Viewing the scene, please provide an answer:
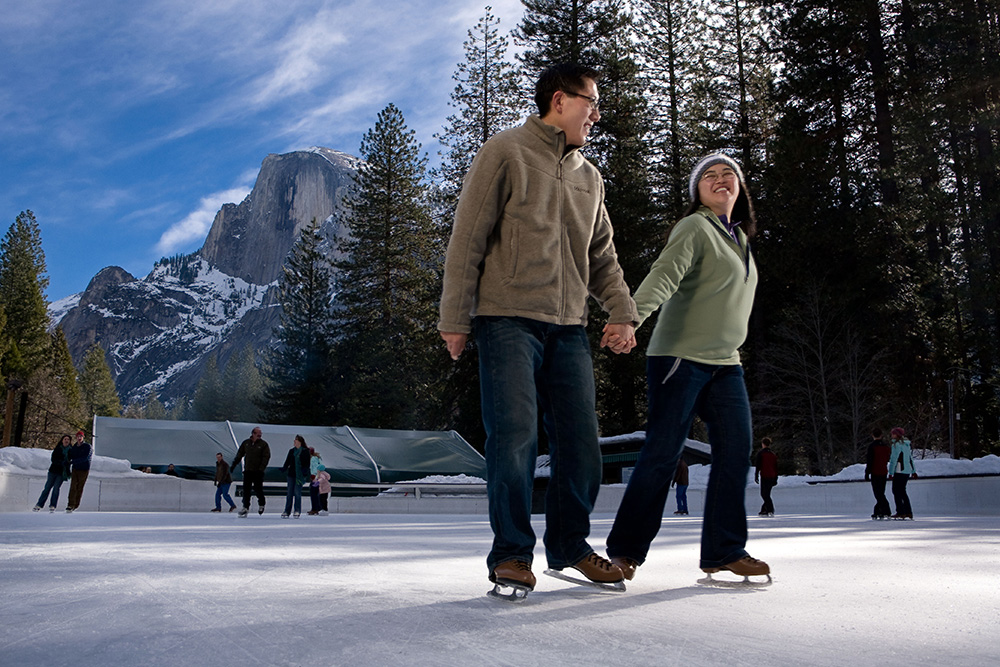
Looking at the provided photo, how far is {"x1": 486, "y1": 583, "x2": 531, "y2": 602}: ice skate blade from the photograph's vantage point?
2.47 meters

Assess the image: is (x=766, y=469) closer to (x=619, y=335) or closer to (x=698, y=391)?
(x=698, y=391)

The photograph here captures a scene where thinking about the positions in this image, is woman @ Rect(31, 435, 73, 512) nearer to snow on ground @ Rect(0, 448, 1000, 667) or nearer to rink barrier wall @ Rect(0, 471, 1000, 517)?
rink barrier wall @ Rect(0, 471, 1000, 517)

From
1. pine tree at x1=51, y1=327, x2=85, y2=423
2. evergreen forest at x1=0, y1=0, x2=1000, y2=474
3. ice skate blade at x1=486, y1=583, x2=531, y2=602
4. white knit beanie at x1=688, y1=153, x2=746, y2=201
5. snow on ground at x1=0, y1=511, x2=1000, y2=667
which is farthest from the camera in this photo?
pine tree at x1=51, y1=327, x2=85, y2=423

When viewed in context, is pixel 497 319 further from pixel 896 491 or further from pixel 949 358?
pixel 949 358

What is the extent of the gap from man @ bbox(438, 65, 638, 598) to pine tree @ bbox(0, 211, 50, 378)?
58.6m

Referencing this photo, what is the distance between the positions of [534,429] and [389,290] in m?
39.0

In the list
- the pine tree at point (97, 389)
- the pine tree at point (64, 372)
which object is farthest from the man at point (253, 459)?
the pine tree at point (97, 389)

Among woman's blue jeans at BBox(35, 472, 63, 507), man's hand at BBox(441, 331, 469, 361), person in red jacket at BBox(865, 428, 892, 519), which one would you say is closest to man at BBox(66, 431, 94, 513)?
woman's blue jeans at BBox(35, 472, 63, 507)

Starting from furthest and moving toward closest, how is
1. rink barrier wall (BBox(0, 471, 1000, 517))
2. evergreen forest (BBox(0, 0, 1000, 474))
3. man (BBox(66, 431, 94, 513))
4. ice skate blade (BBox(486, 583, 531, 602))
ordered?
1. evergreen forest (BBox(0, 0, 1000, 474))
2. rink barrier wall (BBox(0, 471, 1000, 517))
3. man (BBox(66, 431, 94, 513))
4. ice skate blade (BBox(486, 583, 531, 602))

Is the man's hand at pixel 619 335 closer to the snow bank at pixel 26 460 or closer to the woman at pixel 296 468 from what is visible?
the woman at pixel 296 468

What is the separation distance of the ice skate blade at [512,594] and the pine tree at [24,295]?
5892 centimetres

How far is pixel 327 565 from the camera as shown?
11.6 ft

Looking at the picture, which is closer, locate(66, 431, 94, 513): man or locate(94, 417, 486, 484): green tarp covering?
locate(66, 431, 94, 513): man

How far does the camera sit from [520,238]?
2893 mm
